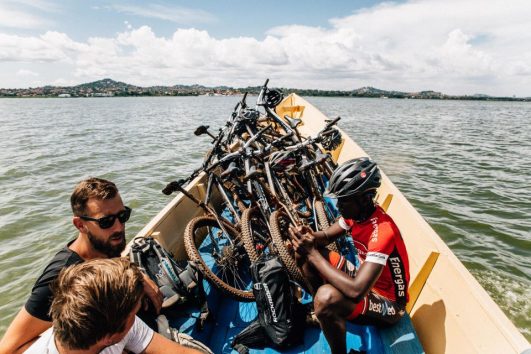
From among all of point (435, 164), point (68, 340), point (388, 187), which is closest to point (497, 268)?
point (388, 187)

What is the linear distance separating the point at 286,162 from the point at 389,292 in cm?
261

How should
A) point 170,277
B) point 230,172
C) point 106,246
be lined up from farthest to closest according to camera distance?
1. point 230,172
2. point 170,277
3. point 106,246

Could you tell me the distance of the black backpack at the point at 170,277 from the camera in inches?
121

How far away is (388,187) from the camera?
4934 mm

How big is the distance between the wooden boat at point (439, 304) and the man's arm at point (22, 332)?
1540mm

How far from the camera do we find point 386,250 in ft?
7.51

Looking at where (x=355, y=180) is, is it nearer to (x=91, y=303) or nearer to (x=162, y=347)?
(x=162, y=347)

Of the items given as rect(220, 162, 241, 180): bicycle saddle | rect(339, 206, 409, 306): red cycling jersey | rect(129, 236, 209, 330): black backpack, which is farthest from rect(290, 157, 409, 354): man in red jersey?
rect(220, 162, 241, 180): bicycle saddle

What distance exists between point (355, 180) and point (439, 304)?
1.37 m

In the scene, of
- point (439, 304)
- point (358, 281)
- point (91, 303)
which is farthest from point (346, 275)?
point (91, 303)

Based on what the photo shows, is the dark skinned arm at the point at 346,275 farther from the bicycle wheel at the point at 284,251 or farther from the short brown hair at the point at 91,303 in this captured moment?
the short brown hair at the point at 91,303

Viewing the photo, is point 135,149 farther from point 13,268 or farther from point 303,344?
point 303,344

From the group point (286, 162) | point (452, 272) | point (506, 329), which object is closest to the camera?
point (506, 329)

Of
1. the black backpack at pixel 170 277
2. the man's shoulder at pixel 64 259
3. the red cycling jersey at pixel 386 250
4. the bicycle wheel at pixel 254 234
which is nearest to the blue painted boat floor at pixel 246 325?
the black backpack at pixel 170 277
